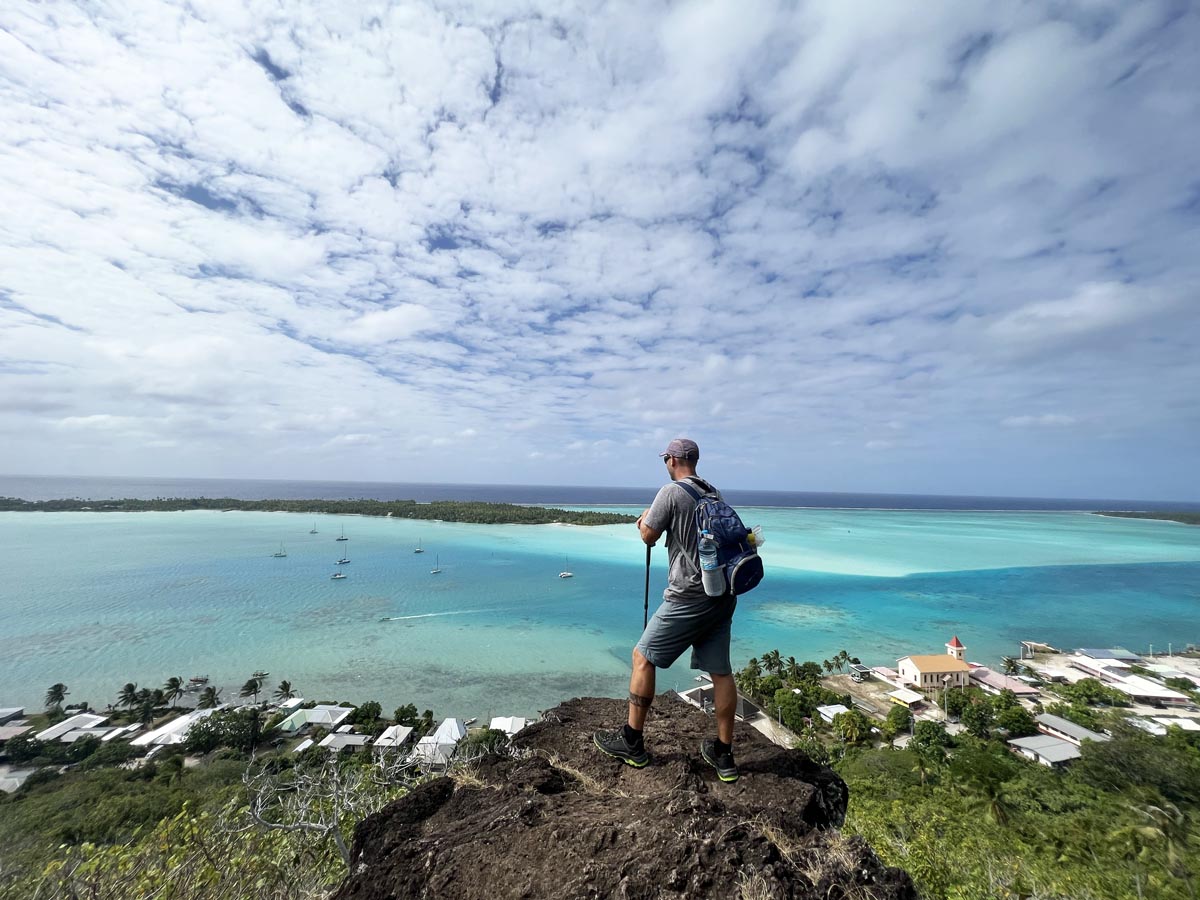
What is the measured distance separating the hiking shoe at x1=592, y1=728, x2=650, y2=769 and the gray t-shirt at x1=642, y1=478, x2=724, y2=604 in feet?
3.19

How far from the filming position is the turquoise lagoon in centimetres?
2012

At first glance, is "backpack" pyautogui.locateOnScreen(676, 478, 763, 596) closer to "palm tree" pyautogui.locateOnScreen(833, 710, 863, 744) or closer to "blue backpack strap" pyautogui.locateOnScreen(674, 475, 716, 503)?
"blue backpack strap" pyautogui.locateOnScreen(674, 475, 716, 503)

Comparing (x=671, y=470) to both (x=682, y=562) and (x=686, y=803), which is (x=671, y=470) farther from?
(x=686, y=803)

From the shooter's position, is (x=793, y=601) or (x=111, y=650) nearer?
(x=111, y=650)

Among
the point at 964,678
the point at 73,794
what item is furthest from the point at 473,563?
the point at 964,678

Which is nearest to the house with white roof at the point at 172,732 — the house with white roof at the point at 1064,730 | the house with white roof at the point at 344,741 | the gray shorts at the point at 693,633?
the house with white roof at the point at 344,741

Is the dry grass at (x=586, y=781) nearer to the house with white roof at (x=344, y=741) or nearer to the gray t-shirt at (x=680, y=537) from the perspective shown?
the gray t-shirt at (x=680, y=537)

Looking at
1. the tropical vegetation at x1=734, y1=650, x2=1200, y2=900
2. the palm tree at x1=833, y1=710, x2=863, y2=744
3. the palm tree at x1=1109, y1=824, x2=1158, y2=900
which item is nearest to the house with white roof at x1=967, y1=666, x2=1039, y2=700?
the tropical vegetation at x1=734, y1=650, x2=1200, y2=900

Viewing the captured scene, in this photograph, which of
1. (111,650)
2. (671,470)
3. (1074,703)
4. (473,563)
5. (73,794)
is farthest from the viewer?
(473,563)

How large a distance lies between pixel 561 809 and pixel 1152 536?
122 meters

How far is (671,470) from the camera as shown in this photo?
9.38 ft

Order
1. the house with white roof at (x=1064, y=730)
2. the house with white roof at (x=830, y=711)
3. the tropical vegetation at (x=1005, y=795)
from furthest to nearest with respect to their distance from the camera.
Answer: the house with white roof at (x=830, y=711)
the house with white roof at (x=1064, y=730)
the tropical vegetation at (x=1005, y=795)

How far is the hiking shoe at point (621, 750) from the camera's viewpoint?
9.17 feet

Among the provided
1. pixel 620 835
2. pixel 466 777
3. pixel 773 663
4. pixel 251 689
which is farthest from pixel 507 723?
pixel 620 835
